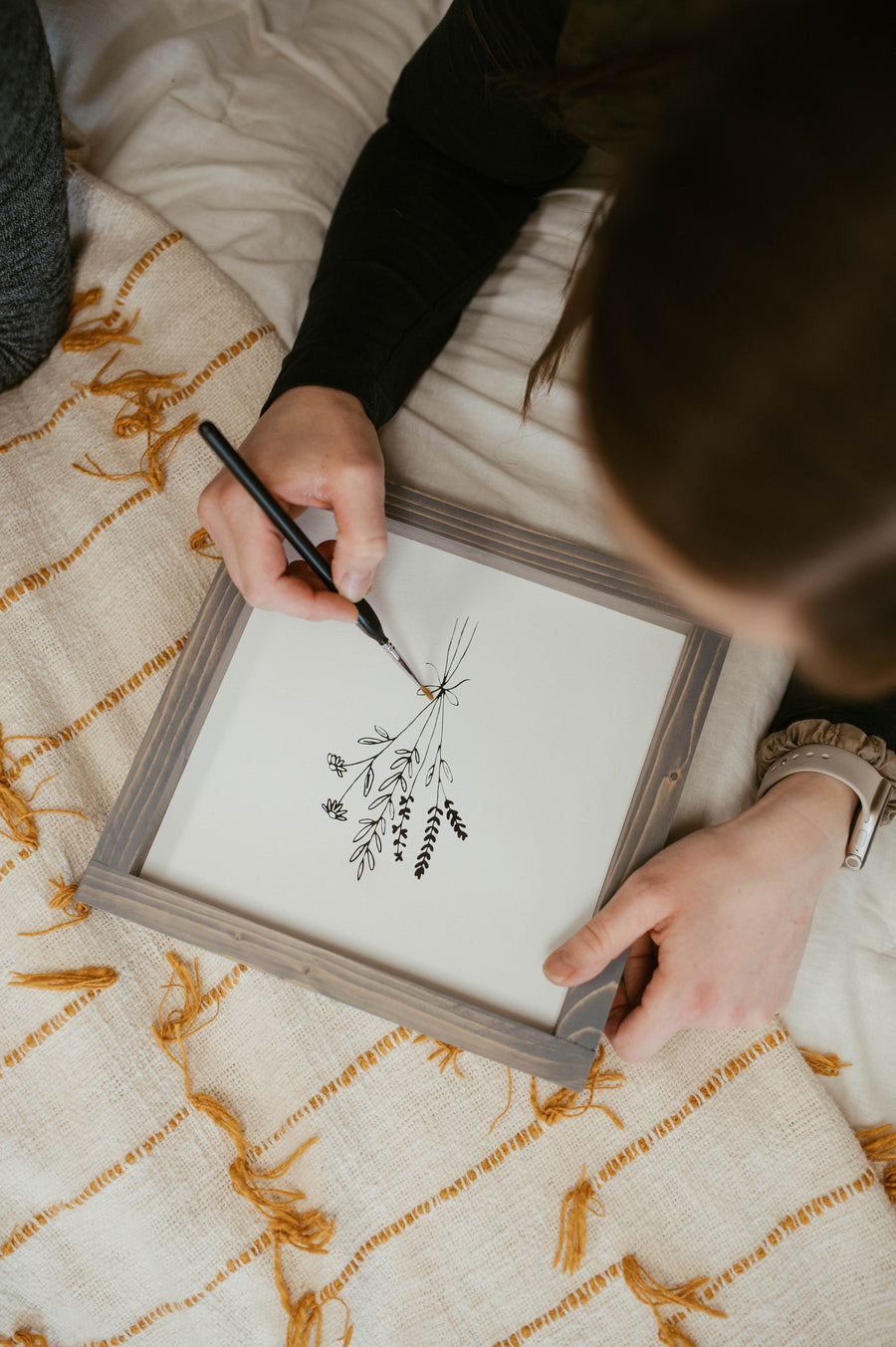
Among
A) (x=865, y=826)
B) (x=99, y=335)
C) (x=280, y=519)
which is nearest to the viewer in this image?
(x=280, y=519)

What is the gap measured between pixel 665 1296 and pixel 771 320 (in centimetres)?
67

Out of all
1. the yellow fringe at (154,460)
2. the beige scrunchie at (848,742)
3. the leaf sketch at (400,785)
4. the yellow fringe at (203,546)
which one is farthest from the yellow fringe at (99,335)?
the beige scrunchie at (848,742)

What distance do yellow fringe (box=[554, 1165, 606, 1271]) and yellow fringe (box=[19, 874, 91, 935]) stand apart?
0.43m

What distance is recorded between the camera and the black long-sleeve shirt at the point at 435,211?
0.65 m

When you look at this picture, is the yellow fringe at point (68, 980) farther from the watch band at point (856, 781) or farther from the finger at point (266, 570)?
the watch band at point (856, 781)

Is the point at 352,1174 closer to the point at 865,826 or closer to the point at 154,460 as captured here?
the point at 865,826

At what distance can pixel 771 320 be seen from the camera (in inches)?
11.4

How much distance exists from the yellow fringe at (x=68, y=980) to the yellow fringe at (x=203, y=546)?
343mm

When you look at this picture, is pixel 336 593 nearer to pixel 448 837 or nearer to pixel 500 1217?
pixel 448 837

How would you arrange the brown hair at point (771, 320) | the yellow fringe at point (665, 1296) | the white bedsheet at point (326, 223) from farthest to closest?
the white bedsheet at point (326, 223)
the yellow fringe at point (665, 1296)
the brown hair at point (771, 320)

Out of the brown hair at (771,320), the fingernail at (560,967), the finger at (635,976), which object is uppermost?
the brown hair at (771,320)

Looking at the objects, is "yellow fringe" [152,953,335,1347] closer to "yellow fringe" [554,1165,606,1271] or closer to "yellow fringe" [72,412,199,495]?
"yellow fringe" [554,1165,606,1271]

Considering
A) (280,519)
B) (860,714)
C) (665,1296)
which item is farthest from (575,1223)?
(280,519)

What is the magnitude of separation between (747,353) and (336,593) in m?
0.37
